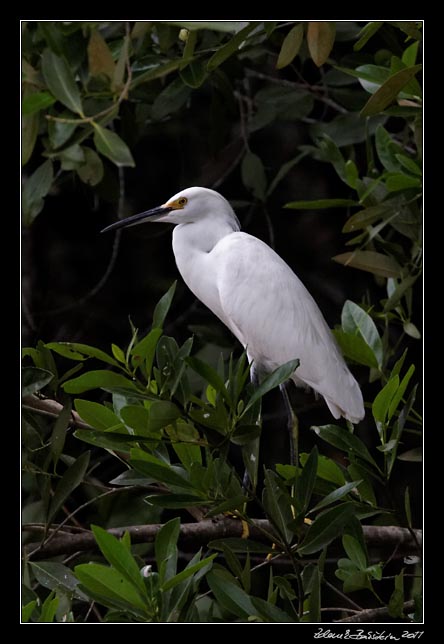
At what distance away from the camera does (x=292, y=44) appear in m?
1.51

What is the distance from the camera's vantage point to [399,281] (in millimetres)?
1592

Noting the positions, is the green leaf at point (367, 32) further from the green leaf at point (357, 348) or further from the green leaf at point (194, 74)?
the green leaf at point (357, 348)

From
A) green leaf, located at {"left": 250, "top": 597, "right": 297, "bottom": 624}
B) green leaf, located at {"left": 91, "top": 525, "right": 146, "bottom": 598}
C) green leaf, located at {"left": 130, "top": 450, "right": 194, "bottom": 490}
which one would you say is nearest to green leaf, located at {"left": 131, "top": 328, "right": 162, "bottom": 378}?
green leaf, located at {"left": 130, "top": 450, "right": 194, "bottom": 490}

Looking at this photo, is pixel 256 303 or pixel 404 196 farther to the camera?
pixel 256 303

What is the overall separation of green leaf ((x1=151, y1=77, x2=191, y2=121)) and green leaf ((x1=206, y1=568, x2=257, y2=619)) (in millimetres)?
776

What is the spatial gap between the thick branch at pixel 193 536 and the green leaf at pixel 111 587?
181mm

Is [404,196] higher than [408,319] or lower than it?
higher

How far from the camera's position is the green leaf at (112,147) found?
154 centimetres

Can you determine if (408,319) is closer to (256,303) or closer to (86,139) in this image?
(256,303)

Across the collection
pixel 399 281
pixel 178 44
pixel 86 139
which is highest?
pixel 178 44

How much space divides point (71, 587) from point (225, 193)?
0.68 m

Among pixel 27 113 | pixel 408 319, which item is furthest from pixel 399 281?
pixel 27 113

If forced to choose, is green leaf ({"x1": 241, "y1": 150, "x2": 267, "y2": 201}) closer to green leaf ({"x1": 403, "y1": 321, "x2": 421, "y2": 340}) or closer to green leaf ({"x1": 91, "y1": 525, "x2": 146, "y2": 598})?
green leaf ({"x1": 403, "y1": 321, "x2": 421, "y2": 340})

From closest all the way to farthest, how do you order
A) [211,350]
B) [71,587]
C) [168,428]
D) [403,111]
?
[168,428], [71,587], [403,111], [211,350]
